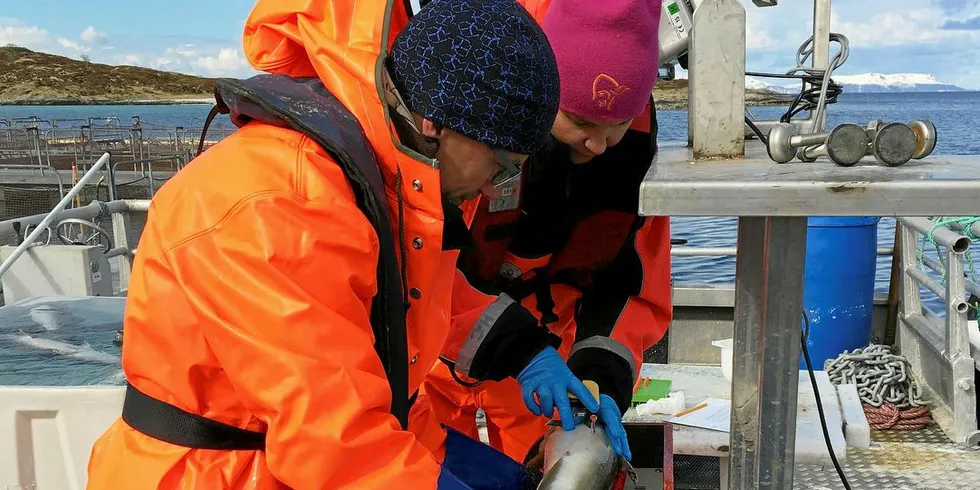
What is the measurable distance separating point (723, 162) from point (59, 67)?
98671mm

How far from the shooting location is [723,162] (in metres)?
1.59

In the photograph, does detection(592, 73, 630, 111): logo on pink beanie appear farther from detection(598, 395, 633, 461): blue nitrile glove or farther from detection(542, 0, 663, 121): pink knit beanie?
detection(598, 395, 633, 461): blue nitrile glove

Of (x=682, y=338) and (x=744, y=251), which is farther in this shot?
(x=682, y=338)

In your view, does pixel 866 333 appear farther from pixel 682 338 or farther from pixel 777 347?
pixel 777 347

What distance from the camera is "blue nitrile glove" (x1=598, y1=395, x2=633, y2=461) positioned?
221cm

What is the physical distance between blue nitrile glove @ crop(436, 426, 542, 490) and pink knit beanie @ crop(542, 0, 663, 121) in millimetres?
992

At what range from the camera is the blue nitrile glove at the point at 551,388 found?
2.29m

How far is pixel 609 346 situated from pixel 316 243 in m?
1.54

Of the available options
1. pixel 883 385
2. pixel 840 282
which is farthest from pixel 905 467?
pixel 840 282

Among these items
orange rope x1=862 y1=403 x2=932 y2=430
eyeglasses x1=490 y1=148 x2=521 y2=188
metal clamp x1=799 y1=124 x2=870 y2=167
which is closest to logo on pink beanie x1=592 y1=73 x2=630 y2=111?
eyeglasses x1=490 y1=148 x2=521 y2=188

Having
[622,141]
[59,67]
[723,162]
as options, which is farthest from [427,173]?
[59,67]

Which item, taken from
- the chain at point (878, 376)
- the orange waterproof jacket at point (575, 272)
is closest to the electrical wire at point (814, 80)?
the orange waterproof jacket at point (575, 272)

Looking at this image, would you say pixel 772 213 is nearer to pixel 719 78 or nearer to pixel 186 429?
pixel 719 78

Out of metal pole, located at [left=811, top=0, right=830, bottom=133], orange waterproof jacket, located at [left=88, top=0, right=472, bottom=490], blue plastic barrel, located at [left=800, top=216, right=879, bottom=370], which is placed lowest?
blue plastic barrel, located at [left=800, top=216, right=879, bottom=370]
